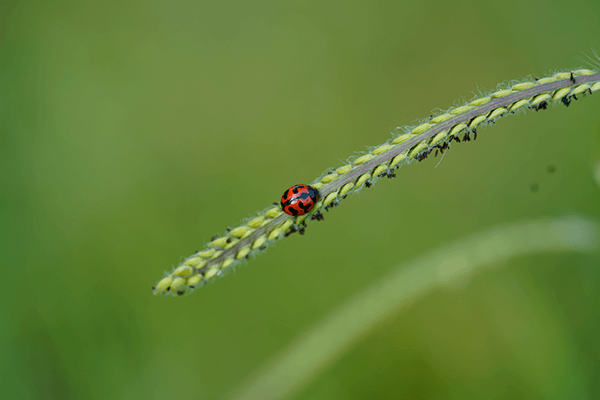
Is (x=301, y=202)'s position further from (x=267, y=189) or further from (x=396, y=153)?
(x=267, y=189)

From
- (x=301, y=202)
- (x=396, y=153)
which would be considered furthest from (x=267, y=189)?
(x=396, y=153)

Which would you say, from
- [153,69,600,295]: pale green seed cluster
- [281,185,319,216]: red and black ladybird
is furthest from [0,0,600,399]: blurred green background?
[153,69,600,295]: pale green seed cluster

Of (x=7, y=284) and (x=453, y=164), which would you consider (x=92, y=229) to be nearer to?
(x=7, y=284)

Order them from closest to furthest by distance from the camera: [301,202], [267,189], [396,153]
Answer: [396,153] < [301,202] < [267,189]

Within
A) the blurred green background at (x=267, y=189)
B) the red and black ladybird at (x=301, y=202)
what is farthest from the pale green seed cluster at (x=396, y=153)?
the blurred green background at (x=267, y=189)

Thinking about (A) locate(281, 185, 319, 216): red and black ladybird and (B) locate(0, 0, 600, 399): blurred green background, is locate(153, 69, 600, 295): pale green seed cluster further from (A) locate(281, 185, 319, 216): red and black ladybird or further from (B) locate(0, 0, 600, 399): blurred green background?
(B) locate(0, 0, 600, 399): blurred green background

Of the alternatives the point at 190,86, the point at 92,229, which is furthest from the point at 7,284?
the point at 190,86

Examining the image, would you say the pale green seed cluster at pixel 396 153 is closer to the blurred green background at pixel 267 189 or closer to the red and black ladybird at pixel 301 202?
the red and black ladybird at pixel 301 202

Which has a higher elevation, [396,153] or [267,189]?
[267,189]
